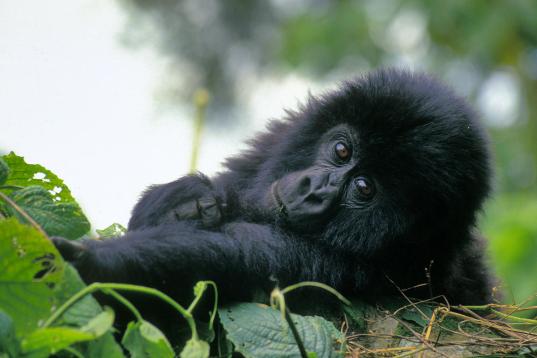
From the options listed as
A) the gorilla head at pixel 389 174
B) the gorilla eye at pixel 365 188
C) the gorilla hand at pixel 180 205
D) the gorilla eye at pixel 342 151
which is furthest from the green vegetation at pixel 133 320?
the gorilla eye at pixel 342 151

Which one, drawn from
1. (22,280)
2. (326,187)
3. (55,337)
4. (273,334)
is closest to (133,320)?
(273,334)

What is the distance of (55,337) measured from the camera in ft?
5.67

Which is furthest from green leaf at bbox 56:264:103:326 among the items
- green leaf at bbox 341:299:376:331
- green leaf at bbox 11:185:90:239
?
green leaf at bbox 341:299:376:331

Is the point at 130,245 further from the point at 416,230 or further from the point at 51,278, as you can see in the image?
the point at 416,230

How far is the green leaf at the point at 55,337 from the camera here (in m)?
1.72

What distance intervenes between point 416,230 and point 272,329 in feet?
4.03

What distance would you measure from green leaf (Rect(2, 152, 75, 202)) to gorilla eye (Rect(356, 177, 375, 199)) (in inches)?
52.6

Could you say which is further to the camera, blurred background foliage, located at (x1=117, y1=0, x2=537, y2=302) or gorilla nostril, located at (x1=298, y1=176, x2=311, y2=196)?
blurred background foliage, located at (x1=117, y1=0, x2=537, y2=302)

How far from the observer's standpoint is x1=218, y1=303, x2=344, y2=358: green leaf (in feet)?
7.39

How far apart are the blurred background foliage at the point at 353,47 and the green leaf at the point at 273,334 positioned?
8.39m

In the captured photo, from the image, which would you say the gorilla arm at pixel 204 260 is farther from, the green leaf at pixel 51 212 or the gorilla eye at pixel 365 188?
the gorilla eye at pixel 365 188

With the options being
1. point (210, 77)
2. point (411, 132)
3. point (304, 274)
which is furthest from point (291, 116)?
point (210, 77)

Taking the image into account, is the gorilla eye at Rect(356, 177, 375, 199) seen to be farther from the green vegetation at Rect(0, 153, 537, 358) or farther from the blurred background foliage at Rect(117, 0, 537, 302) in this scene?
the blurred background foliage at Rect(117, 0, 537, 302)

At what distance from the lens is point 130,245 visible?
2.54 m
